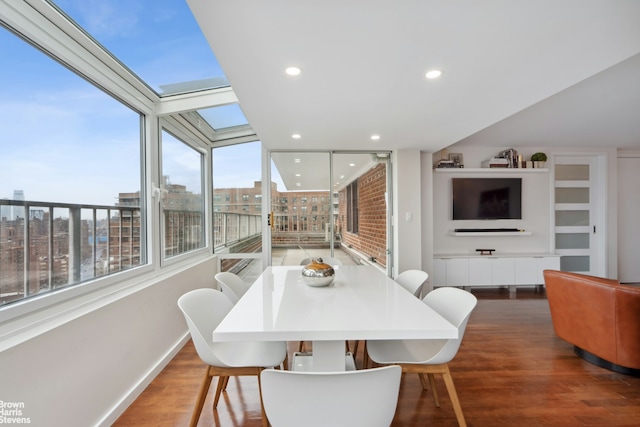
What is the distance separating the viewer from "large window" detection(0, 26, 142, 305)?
1481mm

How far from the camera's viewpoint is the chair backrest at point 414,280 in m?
2.44

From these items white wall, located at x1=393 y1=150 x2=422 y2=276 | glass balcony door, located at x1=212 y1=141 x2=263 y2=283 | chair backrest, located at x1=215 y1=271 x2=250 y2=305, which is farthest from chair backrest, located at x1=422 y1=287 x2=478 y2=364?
glass balcony door, located at x1=212 y1=141 x2=263 y2=283

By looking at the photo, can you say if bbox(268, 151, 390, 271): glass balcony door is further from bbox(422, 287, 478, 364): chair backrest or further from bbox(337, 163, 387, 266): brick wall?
bbox(422, 287, 478, 364): chair backrest

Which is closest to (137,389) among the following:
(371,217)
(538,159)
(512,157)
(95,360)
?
(95,360)

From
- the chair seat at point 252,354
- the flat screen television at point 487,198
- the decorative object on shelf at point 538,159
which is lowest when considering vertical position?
the chair seat at point 252,354

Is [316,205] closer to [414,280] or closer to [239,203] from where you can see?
[239,203]

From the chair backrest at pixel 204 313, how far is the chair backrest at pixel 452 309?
3.84ft

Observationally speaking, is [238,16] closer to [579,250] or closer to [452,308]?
[452,308]

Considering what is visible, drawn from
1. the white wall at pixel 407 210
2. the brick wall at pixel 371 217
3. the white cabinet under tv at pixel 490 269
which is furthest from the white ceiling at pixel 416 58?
the white cabinet under tv at pixel 490 269

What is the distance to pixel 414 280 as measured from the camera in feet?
8.29

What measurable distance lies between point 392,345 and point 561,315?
2.03 metres

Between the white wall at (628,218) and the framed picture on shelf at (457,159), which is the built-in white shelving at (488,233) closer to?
the framed picture on shelf at (457,159)

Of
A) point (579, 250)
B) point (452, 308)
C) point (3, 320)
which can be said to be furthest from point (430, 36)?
point (579, 250)

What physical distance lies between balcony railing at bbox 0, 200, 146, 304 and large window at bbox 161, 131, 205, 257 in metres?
0.63
